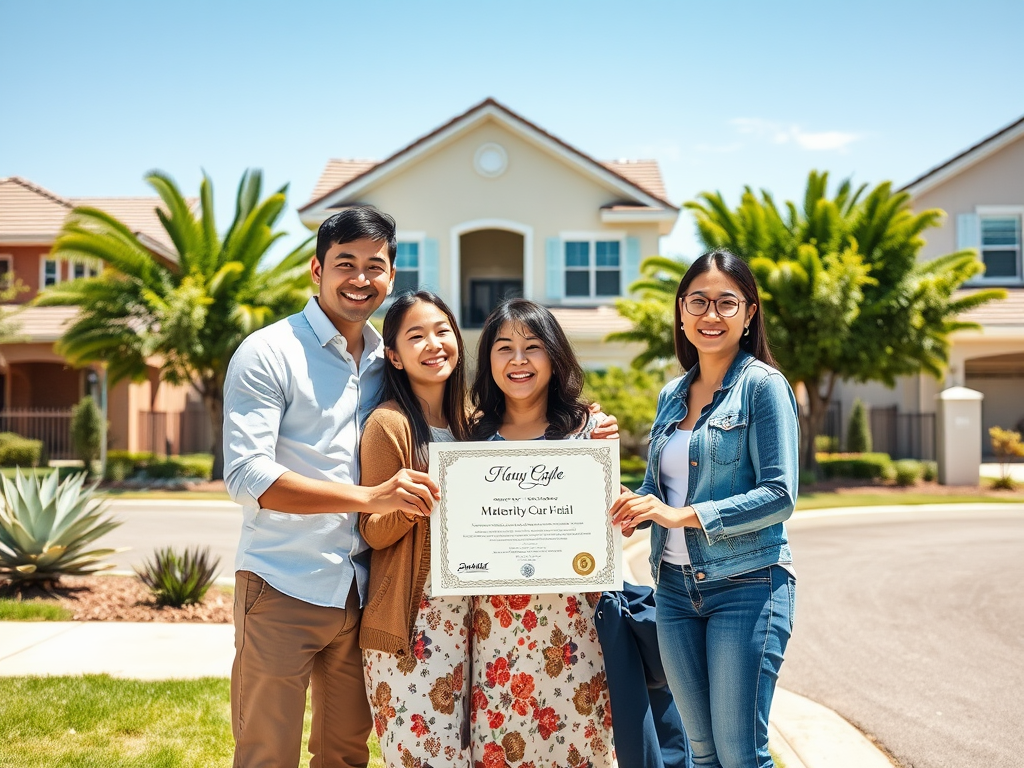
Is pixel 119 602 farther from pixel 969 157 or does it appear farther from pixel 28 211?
pixel 969 157

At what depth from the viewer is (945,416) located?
63.1 ft

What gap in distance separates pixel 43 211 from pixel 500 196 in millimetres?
14732

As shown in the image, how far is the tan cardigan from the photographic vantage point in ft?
10.5

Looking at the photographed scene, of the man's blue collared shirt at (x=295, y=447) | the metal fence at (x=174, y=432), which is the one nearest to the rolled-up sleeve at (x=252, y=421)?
the man's blue collared shirt at (x=295, y=447)

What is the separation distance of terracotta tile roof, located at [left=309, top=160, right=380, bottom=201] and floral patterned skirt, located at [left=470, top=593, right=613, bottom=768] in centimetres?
2297

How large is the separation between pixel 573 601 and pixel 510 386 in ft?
2.82

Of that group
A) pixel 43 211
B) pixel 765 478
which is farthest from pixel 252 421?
pixel 43 211

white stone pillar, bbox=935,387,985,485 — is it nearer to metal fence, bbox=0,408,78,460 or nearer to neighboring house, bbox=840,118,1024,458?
neighboring house, bbox=840,118,1024,458

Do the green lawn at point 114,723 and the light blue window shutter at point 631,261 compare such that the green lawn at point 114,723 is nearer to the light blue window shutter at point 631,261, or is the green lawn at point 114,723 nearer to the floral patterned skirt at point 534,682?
the floral patterned skirt at point 534,682

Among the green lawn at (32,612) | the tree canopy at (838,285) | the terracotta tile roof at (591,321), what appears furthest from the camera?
the terracotta tile roof at (591,321)

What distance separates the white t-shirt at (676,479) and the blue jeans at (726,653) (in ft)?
0.17

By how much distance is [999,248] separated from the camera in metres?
25.1

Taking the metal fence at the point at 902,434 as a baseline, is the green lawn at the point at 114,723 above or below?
below

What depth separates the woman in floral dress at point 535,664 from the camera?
129 inches
